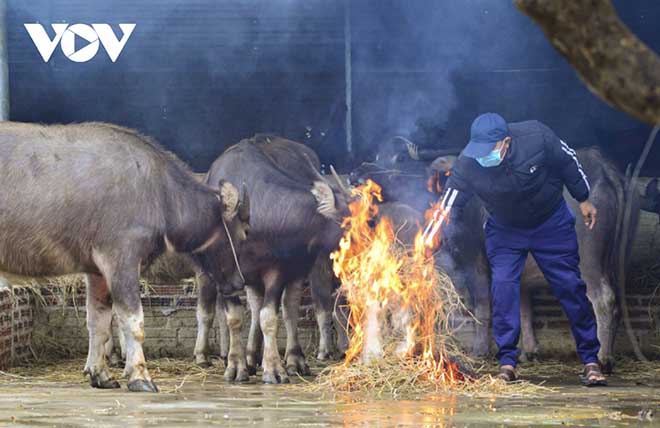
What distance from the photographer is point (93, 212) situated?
1048 cm

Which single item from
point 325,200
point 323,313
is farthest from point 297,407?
point 323,313

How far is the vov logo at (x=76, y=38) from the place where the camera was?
14.2 meters

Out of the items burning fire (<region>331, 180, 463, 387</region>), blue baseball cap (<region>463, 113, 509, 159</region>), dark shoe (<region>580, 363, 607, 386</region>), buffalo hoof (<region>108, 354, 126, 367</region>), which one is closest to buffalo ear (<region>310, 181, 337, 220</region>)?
burning fire (<region>331, 180, 463, 387</region>)

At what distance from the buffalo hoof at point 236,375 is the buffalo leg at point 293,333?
74 cm

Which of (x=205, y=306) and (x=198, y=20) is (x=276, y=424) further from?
(x=198, y=20)

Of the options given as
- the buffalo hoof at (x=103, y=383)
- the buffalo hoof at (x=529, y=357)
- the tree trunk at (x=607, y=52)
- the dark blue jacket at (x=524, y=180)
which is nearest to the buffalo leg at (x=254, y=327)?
the buffalo hoof at (x=103, y=383)

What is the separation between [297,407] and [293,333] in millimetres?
3250

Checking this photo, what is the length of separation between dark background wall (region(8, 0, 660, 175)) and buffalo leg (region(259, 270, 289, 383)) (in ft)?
10.9

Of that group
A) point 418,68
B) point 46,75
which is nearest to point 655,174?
point 418,68

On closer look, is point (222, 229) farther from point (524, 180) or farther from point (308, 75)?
point (308, 75)

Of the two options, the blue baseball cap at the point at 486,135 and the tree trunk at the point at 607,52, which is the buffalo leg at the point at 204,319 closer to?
the blue baseball cap at the point at 486,135

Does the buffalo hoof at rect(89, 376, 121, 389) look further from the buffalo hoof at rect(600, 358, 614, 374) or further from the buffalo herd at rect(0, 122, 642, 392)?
the buffalo hoof at rect(600, 358, 614, 374)

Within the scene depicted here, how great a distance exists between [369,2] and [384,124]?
4.11 feet

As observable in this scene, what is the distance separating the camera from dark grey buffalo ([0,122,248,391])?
409 inches
